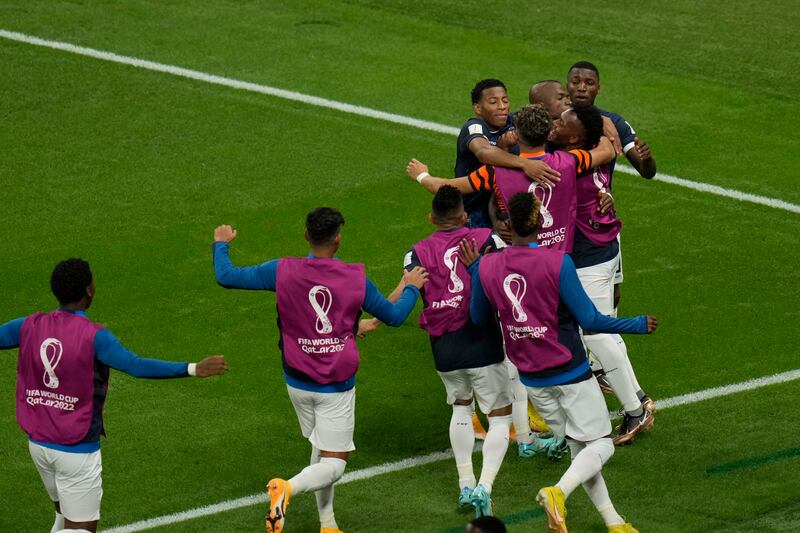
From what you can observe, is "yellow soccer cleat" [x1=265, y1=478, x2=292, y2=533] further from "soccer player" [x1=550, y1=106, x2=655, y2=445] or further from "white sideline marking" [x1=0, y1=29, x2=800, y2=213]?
"white sideline marking" [x1=0, y1=29, x2=800, y2=213]

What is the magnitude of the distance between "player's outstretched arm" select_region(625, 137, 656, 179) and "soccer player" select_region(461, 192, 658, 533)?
7.12 feet

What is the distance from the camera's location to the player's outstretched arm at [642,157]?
1135 cm

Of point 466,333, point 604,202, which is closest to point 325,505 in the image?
point 466,333

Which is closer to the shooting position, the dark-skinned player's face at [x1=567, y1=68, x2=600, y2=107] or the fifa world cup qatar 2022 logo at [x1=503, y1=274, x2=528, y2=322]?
the fifa world cup qatar 2022 logo at [x1=503, y1=274, x2=528, y2=322]

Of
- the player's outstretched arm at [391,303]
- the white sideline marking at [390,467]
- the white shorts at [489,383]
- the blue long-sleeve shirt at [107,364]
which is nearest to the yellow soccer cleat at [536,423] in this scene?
the white sideline marking at [390,467]

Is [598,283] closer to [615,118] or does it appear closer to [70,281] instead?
[615,118]

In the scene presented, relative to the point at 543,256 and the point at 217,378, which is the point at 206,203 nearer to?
the point at 217,378

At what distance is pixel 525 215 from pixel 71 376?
9.65ft

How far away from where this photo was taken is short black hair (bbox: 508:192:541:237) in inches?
369

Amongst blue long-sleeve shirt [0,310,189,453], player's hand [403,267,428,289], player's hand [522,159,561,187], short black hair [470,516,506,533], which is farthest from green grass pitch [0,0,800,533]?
short black hair [470,516,506,533]

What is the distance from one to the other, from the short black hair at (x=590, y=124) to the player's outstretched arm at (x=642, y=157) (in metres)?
0.37

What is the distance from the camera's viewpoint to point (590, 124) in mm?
11078

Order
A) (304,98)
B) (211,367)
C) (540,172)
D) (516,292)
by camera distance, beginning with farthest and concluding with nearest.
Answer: (304,98) → (540,172) → (516,292) → (211,367)

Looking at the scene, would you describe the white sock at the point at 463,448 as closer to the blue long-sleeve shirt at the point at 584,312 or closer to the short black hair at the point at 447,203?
the blue long-sleeve shirt at the point at 584,312
